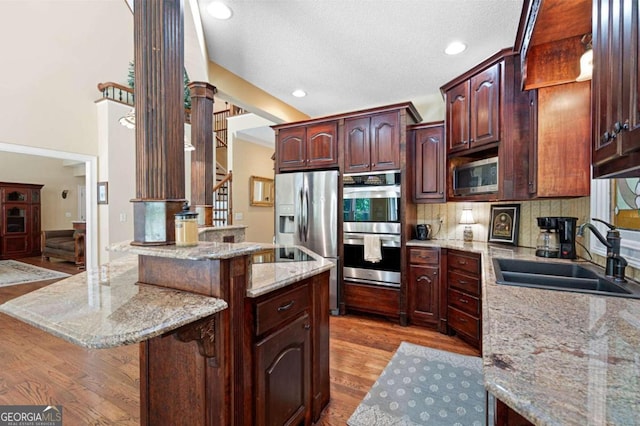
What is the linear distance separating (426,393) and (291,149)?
3.02 m

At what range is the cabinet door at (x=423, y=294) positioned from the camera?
10.1 feet

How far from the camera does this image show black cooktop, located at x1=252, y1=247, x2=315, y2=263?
1978mm

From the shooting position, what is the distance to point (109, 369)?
2.32m

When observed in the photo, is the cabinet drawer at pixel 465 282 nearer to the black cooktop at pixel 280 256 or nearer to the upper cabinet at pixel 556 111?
the upper cabinet at pixel 556 111

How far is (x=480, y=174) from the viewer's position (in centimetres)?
276

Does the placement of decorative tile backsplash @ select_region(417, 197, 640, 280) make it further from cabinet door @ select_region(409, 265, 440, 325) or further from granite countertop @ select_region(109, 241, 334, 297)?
granite countertop @ select_region(109, 241, 334, 297)

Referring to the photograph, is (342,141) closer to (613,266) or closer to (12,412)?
(613,266)

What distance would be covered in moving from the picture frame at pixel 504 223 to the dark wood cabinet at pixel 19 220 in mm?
10794

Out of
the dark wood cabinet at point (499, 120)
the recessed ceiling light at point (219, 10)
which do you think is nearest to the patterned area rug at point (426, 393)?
the dark wood cabinet at point (499, 120)

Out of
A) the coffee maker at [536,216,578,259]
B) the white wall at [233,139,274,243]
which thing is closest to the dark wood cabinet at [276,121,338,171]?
the coffee maker at [536,216,578,259]

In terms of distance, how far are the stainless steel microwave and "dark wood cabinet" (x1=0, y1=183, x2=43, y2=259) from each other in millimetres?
10431

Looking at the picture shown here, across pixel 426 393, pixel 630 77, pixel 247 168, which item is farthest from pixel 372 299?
pixel 247 168

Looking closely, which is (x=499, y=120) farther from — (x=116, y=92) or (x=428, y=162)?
(x=116, y=92)

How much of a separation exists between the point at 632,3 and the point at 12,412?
3403 mm
